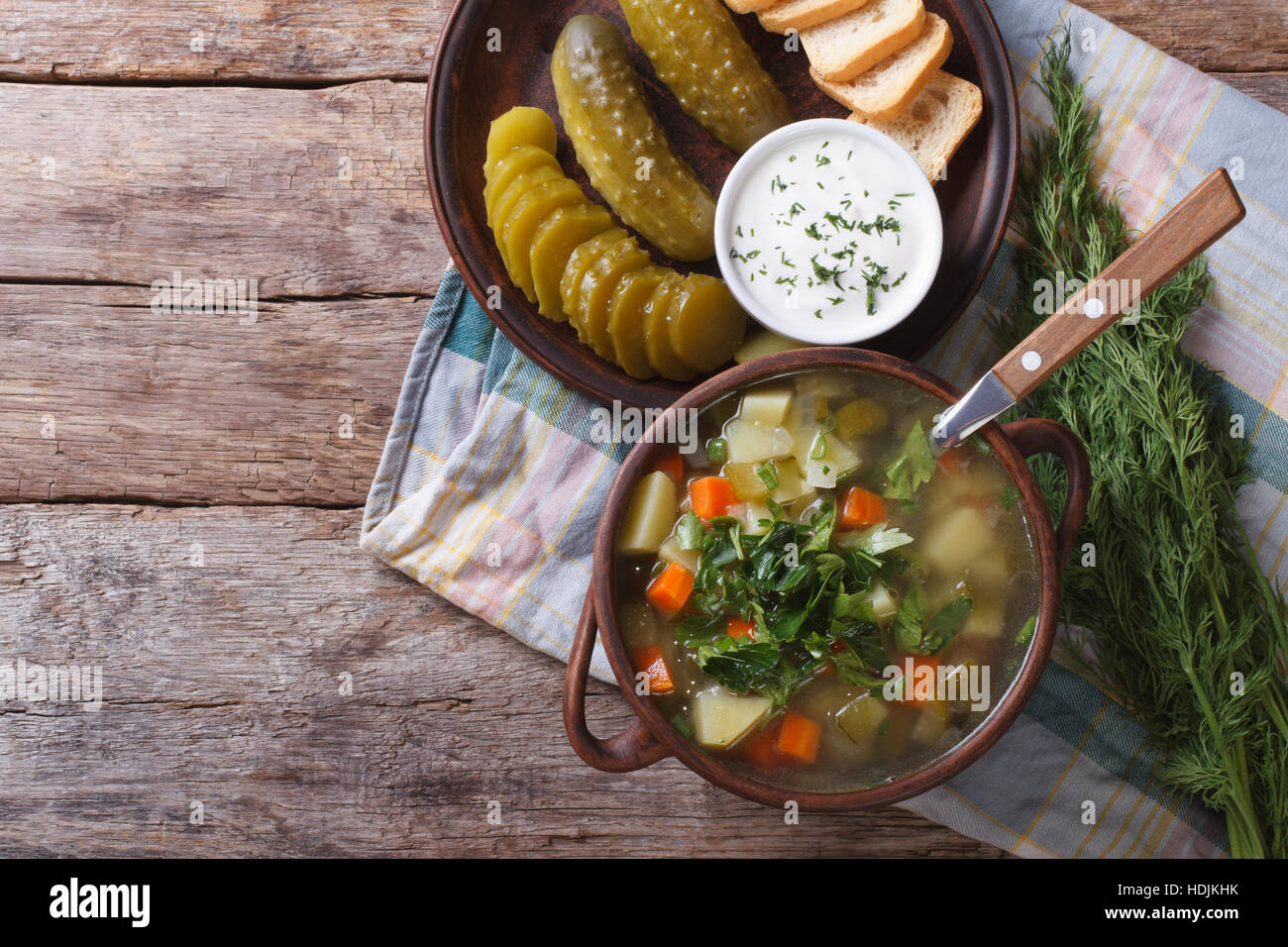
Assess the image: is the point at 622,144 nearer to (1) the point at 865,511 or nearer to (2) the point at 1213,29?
(1) the point at 865,511

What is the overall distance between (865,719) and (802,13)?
5.78 ft

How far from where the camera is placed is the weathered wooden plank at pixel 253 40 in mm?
2652

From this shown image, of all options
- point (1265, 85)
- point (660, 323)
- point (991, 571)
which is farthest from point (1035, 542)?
point (1265, 85)

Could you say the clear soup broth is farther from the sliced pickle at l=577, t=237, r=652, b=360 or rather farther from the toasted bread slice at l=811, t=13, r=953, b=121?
the toasted bread slice at l=811, t=13, r=953, b=121

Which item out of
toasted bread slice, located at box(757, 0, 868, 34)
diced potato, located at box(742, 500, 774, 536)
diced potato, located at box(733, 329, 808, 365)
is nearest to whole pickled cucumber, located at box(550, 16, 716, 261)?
diced potato, located at box(733, 329, 808, 365)

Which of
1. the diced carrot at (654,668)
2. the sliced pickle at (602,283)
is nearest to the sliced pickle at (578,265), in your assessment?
the sliced pickle at (602,283)

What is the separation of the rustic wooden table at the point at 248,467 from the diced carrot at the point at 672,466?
84 centimetres

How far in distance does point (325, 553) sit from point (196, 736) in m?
0.64

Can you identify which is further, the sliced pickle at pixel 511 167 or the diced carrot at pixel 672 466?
the sliced pickle at pixel 511 167

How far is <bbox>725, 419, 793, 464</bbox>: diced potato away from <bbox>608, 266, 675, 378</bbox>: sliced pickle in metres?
0.39

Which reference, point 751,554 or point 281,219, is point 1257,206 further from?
point 281,219

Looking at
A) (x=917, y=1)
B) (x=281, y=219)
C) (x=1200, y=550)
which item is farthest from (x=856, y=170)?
(x=281, y=219)

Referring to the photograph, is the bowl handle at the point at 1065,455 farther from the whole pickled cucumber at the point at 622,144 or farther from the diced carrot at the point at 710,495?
the whole pickled cucumber at the point at 622,144

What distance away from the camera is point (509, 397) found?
2600 mm
